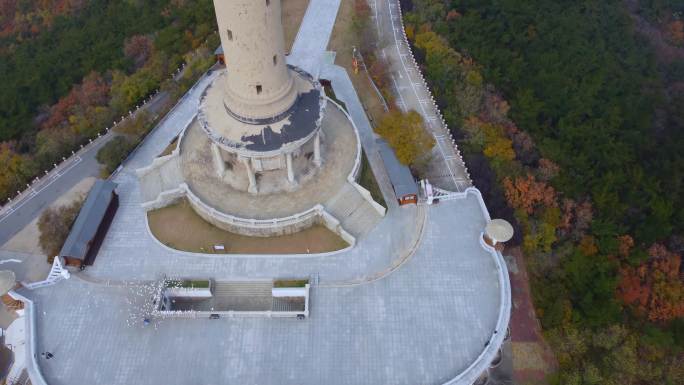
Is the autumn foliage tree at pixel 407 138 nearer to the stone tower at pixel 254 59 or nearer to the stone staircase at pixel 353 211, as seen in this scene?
the stone staircase at pixel 353 211

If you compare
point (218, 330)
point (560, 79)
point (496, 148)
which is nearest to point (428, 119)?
point (496, 148)

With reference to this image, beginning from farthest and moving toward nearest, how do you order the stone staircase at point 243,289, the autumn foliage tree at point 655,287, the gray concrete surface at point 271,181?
the gray concrete surface at point 271,181 < the autumn foliage tree at point 655,287 < the stone staircase at point 243,289

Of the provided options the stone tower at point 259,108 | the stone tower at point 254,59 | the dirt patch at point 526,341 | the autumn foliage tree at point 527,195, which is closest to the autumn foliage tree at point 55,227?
the stone tower at point 259,108

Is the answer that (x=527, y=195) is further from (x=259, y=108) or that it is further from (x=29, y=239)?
(x=29, y=239)

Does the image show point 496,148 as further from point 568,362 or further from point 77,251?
point 77,251

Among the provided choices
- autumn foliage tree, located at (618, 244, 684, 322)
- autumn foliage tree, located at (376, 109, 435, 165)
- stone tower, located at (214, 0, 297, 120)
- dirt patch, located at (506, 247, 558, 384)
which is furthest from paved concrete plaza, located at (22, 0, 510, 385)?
stone tower, located at (214, 0, 297, 120)

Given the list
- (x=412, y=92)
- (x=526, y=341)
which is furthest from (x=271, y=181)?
(x=526, y=341)
